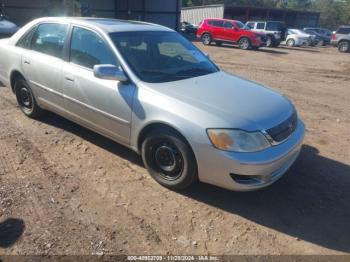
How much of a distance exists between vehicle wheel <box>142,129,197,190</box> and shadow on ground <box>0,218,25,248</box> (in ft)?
4.66

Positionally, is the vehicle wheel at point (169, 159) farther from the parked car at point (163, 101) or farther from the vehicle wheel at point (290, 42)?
the vehicle wheel at point (290, 42)

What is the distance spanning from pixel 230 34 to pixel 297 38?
361 inches

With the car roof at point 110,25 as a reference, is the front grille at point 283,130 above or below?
below

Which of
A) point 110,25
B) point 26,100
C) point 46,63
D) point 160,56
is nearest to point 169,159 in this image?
point 160,56

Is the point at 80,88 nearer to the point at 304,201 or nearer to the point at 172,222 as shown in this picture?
the point at 172,222

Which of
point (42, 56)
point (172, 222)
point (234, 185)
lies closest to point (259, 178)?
point (234, 185)

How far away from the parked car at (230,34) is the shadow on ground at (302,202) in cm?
1764

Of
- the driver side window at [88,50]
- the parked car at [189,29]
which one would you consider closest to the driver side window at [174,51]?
the driver side window at [88,50]

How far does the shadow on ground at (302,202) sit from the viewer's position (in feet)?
10.7

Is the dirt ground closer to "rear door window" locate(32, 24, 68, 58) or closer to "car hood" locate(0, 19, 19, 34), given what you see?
"rear door window" locate(32, 24, 68, 58)

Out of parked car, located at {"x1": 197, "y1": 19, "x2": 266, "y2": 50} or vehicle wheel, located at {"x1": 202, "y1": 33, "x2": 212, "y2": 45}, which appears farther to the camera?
vehicle wheel, located at {"x1": 202, "y1": 33, "x2": 212, "y2": 45}

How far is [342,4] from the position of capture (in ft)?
233

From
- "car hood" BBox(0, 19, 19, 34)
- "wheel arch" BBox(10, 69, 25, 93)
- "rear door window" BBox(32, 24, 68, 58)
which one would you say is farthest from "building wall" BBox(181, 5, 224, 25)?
"rear door window" BBox(32, 24, 68, 58)

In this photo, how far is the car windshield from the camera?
3.91 meters
